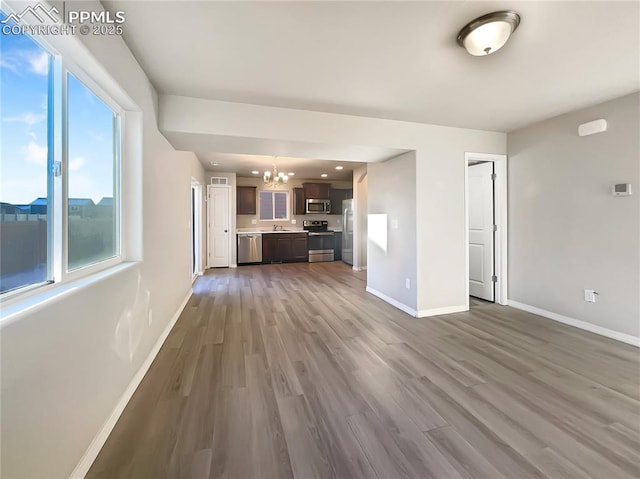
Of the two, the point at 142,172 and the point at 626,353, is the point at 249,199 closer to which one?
the point at 142,172

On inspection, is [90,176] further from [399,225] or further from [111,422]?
[399,225]

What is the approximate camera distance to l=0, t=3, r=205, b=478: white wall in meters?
0.96

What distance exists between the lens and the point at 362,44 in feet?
6.25

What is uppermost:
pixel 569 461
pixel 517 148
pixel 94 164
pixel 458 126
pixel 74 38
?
pixel 458 126

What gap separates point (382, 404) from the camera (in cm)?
185

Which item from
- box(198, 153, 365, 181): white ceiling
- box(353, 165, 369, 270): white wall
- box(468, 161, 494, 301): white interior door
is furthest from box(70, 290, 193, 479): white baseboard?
box(353, 165, 369, 270): white wall

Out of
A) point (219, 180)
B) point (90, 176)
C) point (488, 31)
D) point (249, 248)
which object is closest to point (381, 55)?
point (488, 31)

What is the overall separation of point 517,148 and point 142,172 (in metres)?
4.47

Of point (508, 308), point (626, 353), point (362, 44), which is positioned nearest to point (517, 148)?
point (508, 308)

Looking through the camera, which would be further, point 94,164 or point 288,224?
point 288,224

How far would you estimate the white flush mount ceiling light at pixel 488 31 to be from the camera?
164 cm

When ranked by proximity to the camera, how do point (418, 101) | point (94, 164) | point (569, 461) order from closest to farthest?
1. point (569, 461)
2. point (94, 164)
3. point (418, 101)

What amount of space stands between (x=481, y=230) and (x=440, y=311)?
1.55m

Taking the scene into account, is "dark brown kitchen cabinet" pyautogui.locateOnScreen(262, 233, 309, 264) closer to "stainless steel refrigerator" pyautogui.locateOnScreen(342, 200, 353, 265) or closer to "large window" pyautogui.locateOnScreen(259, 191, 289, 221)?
"large window" pyautogui.locateOnScreen(259, 191, 289, 221)
